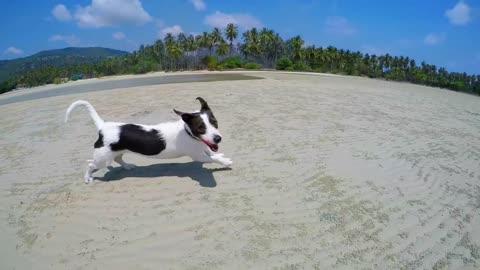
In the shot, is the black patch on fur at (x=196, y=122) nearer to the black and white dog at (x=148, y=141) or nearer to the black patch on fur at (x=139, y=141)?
the black and white dog at (x=148, y=141)

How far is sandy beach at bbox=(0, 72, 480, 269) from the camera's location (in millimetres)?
4121

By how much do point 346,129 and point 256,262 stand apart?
7.39 metres

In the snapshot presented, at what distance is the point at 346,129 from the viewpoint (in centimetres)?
1045

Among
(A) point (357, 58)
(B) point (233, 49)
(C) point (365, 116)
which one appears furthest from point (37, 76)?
(C) point (365, 116)

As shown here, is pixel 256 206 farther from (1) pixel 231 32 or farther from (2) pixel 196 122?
(1) pixel 231 32

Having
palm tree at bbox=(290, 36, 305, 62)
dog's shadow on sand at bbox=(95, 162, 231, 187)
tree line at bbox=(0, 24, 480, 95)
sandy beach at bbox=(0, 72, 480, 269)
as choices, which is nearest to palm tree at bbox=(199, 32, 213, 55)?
tree line at bbox=(0, 24, 480, 95)

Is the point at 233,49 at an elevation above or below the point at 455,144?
above

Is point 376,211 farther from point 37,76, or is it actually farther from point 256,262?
point 37,76

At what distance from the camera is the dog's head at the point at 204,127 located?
544 centimetres

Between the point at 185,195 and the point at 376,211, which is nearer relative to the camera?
the point at 376,211

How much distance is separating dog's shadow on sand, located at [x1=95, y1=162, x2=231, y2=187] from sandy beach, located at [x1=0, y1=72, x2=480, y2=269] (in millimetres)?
38

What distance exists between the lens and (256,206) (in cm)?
526

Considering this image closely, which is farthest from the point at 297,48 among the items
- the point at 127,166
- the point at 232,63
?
the point at 127,166

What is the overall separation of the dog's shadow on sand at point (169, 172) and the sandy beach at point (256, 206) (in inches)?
1.5
